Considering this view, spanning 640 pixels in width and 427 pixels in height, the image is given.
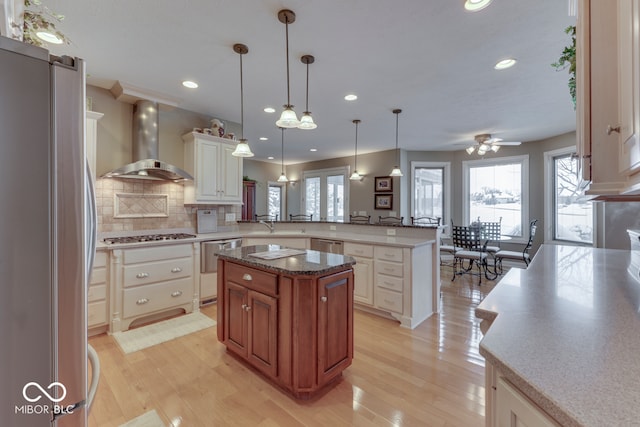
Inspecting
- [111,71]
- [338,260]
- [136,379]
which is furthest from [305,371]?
[111,71]

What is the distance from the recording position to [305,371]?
5.66 ft

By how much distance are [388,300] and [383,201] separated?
12.5 ft

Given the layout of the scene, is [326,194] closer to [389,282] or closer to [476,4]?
[389,282]

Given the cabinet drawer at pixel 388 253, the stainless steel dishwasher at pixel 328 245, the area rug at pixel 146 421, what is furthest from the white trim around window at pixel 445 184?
the area rug at pixel 146 421

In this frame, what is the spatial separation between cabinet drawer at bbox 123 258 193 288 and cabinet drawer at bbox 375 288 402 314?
232 cm

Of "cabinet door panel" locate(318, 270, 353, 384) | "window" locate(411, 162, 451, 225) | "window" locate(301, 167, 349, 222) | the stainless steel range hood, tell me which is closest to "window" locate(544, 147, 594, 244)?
"window" locate(411, 162, 451, 225)

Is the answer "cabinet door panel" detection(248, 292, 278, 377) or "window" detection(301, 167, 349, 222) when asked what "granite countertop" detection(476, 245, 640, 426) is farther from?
"window" detection(301, 167, 349, 222)

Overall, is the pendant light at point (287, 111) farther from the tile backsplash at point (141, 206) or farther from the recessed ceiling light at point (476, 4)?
the tile backsplash at point (141, 206)

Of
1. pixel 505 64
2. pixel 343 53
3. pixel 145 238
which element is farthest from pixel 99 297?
pixel 505 64

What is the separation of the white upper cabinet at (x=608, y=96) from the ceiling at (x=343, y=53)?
A: 990mm

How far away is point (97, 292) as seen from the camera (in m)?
2.66

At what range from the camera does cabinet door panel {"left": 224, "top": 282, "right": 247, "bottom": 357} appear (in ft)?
6.75

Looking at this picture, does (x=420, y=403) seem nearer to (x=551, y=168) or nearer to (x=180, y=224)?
(x=180, y=224)

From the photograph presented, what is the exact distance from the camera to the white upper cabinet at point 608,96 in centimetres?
79
